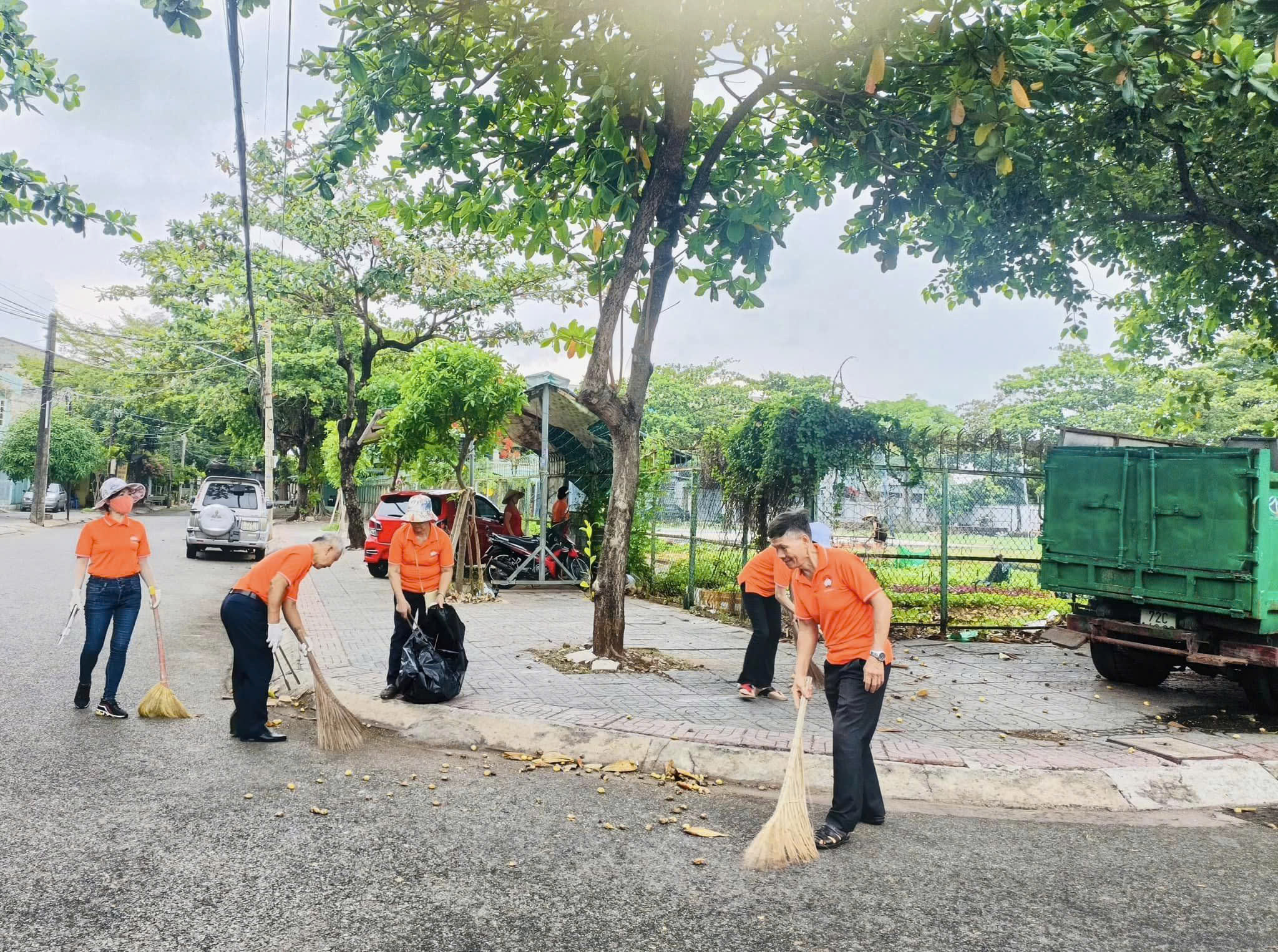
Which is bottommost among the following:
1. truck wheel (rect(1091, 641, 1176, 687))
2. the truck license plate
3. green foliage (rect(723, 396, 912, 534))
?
truck wheel (rect(1091, 641, 1176, 687))

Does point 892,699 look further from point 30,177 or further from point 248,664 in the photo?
point 30,177

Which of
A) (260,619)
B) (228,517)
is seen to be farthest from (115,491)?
(228,517)

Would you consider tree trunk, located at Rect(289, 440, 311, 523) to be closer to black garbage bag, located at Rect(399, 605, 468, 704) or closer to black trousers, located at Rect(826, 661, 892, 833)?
black garbage bag, located at Rect(399, 605, 468, 704)

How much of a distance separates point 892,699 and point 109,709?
19.3ft

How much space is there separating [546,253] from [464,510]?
15.5 feet

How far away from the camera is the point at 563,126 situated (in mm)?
8602

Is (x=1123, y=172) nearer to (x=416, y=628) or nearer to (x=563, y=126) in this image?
(x=563, y=126)

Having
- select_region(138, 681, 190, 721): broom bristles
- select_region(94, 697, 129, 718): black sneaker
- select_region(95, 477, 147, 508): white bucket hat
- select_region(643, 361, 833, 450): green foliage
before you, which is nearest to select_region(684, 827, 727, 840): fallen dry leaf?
select_region(138, 681, 190, 721): broom bristles

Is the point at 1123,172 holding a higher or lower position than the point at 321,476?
higher

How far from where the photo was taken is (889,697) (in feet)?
23.9

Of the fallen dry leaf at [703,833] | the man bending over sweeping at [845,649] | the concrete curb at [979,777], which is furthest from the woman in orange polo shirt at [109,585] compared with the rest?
the man bending over sweeping at [845,649]

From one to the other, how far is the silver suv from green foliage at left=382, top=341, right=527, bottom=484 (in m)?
7.25

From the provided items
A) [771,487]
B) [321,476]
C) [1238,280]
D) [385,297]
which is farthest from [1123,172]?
[321,476]

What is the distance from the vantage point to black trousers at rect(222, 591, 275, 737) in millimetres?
5766
